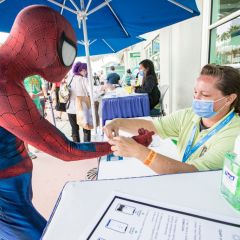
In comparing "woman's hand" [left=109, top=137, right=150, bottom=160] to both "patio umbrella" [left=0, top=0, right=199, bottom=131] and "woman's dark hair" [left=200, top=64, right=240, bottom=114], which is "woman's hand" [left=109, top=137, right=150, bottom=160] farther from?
"patio umbrella" [left=0, top=0, right=199, bottom=131]

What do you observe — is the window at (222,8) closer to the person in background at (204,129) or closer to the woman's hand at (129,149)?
the person in background at (204,129)

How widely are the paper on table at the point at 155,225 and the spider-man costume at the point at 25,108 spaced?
280mm

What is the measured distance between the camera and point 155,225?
46 centimetres

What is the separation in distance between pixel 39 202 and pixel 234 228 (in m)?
2.02

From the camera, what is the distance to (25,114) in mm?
586

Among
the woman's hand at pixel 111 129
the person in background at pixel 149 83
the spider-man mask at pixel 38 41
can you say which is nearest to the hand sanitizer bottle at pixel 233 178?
the spider-man mask at pixel 38 41

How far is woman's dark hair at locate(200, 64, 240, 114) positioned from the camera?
3.53 ft

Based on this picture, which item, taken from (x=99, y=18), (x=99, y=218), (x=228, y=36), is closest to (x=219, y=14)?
(x=228, y=36)

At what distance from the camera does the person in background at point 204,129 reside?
2.88 ft

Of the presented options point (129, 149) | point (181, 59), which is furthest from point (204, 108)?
point (181, 59)

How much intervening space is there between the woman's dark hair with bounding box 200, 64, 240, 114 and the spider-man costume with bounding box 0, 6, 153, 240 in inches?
30.5

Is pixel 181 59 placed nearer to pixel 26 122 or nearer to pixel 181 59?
pixel 181 59

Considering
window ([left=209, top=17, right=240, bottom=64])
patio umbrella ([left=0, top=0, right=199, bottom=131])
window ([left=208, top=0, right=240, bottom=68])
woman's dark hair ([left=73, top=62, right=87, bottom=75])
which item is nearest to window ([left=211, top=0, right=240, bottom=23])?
window ([left=208, top=0, right=240, bottom=68])

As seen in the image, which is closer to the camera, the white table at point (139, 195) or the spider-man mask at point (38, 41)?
the white table at point (139, 195)
